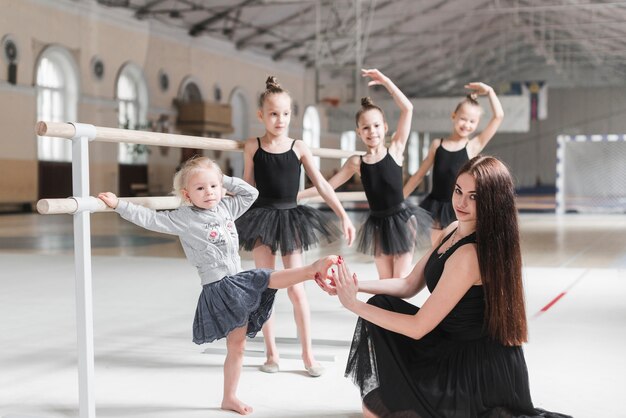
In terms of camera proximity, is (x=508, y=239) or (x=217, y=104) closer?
(x=508, y=239)

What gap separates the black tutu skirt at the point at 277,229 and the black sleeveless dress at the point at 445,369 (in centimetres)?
85

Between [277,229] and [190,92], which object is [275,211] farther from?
[190,92]

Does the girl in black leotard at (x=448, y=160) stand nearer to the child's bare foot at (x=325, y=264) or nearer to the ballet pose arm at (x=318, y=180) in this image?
the ballet pose arm at (x=318, y=180)

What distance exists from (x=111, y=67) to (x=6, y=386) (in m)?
15.0

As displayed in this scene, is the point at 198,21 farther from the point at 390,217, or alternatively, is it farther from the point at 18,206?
the point at 390,217

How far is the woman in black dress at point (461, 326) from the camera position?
2031 millimetres

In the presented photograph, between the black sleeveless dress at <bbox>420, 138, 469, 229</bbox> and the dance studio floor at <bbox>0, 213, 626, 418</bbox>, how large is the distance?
0.70m

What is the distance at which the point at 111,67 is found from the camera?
17.0 meters

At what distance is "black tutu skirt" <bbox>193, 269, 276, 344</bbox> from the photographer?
2.40m

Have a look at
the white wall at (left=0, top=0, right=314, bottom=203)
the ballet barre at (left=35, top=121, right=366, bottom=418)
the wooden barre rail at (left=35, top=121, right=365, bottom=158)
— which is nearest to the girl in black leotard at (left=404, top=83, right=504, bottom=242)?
the wooden barre rail at (left=35, top=121, right=365, bottom=158)

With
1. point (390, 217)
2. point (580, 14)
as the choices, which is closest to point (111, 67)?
point (580, 14)

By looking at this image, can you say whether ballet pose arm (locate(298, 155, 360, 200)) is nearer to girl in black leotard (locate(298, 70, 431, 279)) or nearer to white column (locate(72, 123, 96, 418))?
girl in black leotard (locate(298, 70, 431, 279))

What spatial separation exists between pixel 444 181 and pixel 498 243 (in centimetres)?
214

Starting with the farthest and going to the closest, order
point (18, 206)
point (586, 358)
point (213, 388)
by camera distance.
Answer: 1. point (18, 206)
2. point (586, 358)
3. point (213, 388)
